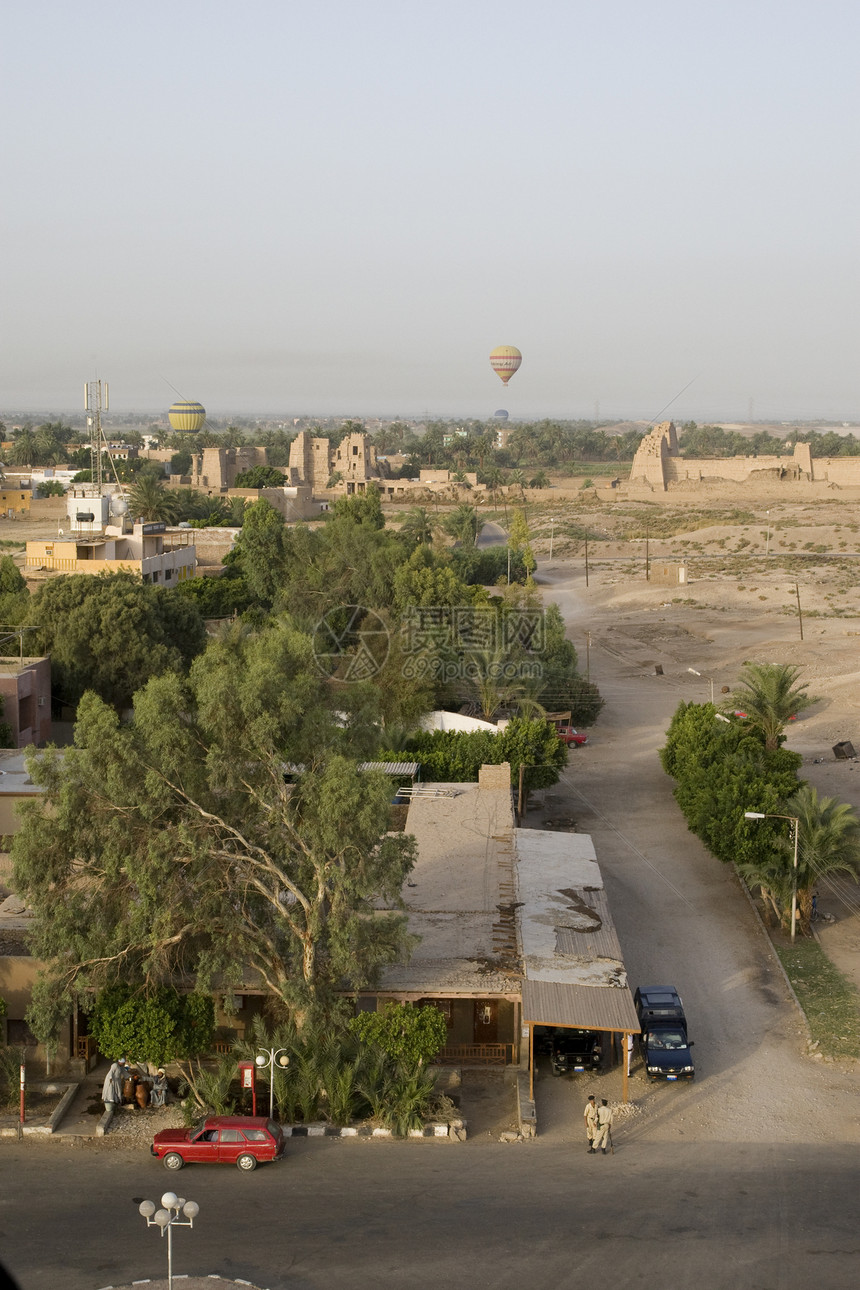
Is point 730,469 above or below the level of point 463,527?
above

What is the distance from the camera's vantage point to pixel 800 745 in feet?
125

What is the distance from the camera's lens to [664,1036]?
61.5 feet

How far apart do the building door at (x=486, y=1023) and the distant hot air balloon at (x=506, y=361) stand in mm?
112368

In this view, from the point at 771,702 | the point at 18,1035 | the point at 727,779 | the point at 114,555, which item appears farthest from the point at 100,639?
the point at 18,1035

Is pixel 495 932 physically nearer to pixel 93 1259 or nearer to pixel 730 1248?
pixel 730 1248

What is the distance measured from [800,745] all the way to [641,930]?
15.8 metres

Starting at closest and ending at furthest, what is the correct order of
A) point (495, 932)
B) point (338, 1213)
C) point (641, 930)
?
point (338, 1213), point (495, 932), point (641, 930)

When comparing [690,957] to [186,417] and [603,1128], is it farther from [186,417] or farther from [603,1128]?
[186,417]

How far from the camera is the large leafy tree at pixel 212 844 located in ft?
56.4

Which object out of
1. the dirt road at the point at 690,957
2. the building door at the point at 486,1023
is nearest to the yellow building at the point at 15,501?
the dirt road at the point at 690,957

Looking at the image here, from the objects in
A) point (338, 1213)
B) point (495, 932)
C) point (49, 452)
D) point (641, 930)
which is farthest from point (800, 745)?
point (49, 452)

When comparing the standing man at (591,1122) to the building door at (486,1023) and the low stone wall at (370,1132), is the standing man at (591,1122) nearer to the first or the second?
the low stone wall at (370,1132)

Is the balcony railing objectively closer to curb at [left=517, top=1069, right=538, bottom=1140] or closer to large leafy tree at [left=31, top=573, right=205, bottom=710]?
curb at [left=517, top=1069, right=538, bottom=1140]

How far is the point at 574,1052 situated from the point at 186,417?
557 ft
